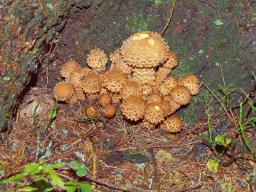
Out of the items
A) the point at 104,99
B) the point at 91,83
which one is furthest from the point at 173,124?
the point at 91,83

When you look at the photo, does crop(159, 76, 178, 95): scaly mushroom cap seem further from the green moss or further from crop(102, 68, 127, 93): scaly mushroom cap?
the green moss

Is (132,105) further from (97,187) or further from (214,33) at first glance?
(214,33)

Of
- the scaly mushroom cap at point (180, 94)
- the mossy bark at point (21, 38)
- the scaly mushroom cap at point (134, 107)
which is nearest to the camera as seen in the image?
the mossy bark at point (21, 38)

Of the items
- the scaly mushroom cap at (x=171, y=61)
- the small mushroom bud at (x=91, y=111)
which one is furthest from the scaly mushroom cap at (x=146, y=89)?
the small mushroom bud at (x=91, y=111)

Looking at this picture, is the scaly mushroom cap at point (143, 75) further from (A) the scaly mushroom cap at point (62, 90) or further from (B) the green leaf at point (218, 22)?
(B) the green leaf at point (218, 22)

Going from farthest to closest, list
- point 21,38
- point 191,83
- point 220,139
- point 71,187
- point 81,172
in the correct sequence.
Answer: point 191,83 < point 220,139 < point 21,38 < point 81,172 < point 71,187

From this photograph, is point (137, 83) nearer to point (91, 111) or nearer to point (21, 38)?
point (91, 111)

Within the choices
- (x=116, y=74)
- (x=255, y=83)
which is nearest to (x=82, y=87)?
(x=116, y=74)
